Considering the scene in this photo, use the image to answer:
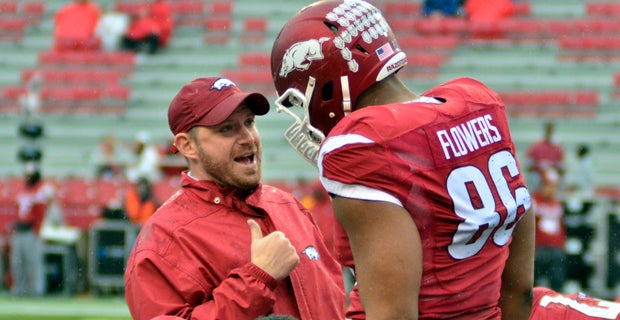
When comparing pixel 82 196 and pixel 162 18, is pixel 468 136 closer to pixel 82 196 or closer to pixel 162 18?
pixel 82 196

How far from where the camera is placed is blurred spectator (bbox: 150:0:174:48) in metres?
17.6

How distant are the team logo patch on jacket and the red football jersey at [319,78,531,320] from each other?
1001 mm

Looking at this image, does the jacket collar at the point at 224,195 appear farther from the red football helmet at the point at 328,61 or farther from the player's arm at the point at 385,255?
the player's arm at the point at 385,255

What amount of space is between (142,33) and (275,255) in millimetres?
14428

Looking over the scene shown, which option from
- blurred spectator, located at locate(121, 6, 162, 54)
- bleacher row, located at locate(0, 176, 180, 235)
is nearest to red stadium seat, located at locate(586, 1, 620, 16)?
blurred spectator, located at locate(121, 6, 162, 54)

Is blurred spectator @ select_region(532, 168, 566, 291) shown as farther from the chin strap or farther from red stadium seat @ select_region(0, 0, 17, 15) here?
red stadium seat @ select_region(0, 0, 17, 15)

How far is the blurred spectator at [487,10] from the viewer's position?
16.6m

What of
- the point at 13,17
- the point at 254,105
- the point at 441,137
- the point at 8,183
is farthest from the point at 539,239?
the point at 13,17

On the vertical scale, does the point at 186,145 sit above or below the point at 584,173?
above

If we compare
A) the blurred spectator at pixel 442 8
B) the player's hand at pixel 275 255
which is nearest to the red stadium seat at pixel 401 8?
the blurred spectator at pixel 442 8

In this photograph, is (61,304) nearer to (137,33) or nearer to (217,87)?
(137,33)

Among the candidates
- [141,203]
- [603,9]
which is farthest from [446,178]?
[603,9]

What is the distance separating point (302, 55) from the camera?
3070 millimetres

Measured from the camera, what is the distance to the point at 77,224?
533 inches
